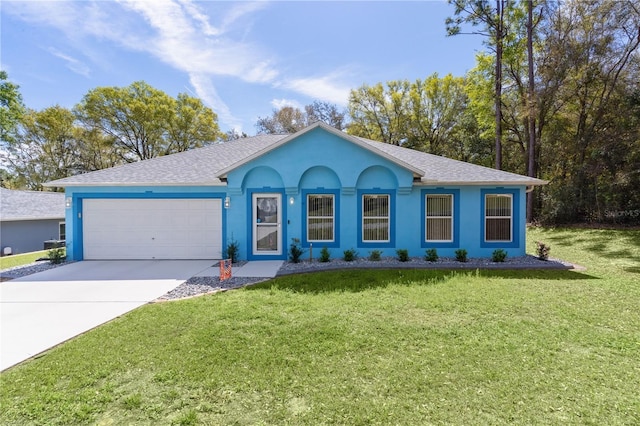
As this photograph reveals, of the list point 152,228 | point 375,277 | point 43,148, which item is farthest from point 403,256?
point 43,148

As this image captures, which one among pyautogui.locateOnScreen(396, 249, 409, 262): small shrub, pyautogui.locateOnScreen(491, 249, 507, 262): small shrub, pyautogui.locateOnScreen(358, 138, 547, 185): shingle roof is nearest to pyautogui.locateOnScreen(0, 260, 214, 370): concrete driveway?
pyautogui.locateOnScreen(396, 249, 409, 262): small shrub

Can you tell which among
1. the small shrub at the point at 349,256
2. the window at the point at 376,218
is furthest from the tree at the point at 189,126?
the small shrub at the point at 349,256

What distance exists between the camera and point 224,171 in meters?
10.0

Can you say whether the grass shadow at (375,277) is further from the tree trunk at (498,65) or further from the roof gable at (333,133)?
the tree trunk at (498,65)

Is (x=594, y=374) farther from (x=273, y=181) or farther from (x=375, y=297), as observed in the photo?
(x=273, y=181)

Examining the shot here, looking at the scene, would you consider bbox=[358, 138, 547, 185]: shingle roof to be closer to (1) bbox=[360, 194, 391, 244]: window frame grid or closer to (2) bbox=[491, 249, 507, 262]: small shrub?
(1) bbox=[360, 194, 391, 244]: window frame grid

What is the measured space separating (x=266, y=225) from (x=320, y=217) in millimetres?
1987

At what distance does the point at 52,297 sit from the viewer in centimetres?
662

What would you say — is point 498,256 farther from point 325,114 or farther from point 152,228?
point 325,114

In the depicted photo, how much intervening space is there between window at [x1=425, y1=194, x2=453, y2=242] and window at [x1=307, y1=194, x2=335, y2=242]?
348cm

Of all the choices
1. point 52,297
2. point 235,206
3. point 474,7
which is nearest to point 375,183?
point 235,206

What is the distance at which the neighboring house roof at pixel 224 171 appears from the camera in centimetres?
1010

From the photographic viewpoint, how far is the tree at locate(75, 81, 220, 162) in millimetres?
27641

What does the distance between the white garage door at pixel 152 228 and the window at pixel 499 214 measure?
9.84 m
